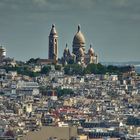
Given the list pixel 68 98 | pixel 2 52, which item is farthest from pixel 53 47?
pixel 68 98

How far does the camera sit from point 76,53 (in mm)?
131750

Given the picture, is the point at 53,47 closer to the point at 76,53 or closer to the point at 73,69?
the point at 76,53

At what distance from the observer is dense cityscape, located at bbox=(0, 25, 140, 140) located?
71.9 m

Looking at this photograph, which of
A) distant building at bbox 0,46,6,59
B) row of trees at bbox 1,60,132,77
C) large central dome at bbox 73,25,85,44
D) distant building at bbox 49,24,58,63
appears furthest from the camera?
large central dome at bbox 73,25,85,44

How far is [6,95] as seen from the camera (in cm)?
10744

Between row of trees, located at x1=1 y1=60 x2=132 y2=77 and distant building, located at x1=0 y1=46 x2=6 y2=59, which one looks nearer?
row of trees, located at x1=1 y1=60 x2=132 y2=77

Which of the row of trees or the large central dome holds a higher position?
the large central dome

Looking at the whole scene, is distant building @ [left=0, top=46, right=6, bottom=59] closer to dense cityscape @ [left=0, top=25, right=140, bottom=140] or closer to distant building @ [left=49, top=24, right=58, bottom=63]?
dense cityscape @ [left=0, top=25, right=140, bottom=140]

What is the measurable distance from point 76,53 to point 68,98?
90.0 ft

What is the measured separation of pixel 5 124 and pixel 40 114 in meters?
12.4

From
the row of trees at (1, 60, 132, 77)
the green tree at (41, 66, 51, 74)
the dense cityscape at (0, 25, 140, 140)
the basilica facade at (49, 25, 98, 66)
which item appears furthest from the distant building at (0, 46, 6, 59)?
the green tree at (41, 66, 51, 74)

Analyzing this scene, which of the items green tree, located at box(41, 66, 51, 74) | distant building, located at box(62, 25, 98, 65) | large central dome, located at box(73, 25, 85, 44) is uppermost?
large central dome, located at box(73, 25, 85, 44)

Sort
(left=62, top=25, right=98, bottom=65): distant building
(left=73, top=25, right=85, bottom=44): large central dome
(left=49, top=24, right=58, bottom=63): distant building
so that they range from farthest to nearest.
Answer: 1. (left=73, top=25, right=85, bottom=44): large central dome
2. (left=49, top=24, right=58, bottom=63): distant building
3. (left=62, top=25, right=98, bottom=65): distant building

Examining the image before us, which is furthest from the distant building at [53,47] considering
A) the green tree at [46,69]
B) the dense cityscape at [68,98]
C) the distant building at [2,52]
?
the green tree at [46,69]
